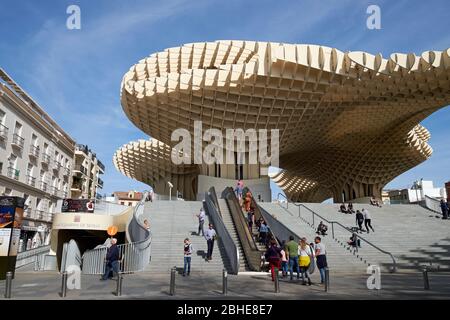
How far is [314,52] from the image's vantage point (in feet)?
80.2

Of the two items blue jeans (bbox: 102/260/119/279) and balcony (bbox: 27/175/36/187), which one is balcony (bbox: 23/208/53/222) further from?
blue jeans (bbox: 102/260/119/279)

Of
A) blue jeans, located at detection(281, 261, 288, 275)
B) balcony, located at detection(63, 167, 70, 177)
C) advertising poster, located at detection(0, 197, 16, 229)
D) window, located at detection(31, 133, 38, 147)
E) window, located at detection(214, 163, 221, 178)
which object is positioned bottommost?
blue jeans, located at detection(281, 261, 288, 275)

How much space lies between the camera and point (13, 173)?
1161 inches

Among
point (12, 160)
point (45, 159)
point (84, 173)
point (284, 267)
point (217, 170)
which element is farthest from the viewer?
point (84, 173)

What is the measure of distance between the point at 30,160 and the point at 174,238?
23.4m

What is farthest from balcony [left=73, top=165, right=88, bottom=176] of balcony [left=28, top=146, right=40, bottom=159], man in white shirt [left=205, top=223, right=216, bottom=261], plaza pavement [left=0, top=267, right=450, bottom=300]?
plaza pavement [left=0, top=267, right=450, bottom=300]

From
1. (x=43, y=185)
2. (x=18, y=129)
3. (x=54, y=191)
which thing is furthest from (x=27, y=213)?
(x=18, y=129)

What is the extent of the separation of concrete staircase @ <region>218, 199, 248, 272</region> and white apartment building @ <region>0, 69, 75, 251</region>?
17707 millimetres

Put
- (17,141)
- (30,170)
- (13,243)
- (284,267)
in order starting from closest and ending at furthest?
1. (284,267)
2. (13,243)
3. (17,141)
4. (30,170)

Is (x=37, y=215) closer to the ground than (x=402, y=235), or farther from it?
farther from it

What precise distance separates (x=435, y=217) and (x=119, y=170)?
48.9 meters

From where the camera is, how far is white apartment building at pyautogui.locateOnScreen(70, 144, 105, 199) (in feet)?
165

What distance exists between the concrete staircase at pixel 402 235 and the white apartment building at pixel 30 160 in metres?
22.7

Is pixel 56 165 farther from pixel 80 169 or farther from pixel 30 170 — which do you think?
pixel 80 169
